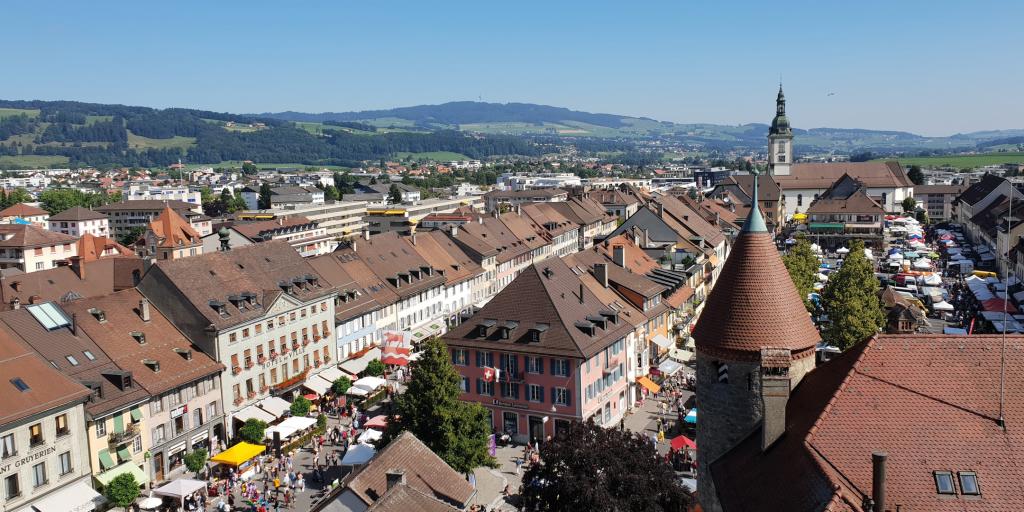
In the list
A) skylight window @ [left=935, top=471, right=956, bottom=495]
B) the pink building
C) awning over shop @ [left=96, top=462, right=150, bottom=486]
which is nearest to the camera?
skylight window @ [left=935, top=471, right=956, bottom=495]

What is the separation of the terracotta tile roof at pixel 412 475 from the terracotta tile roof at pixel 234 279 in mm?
24916

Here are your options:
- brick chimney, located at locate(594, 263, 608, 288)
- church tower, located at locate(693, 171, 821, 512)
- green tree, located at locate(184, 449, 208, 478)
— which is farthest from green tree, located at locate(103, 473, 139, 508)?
brick chimney, located at locate(594, 263, 608, 288)

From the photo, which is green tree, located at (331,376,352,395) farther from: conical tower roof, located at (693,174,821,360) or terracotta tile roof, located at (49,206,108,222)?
terracotta tile roof, located at (49,206,108,222)

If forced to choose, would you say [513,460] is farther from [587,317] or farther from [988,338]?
[988,338]

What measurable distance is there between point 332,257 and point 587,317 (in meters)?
29.7

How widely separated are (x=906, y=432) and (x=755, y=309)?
6.47 m

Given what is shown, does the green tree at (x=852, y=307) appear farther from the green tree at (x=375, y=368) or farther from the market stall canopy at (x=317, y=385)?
the market stall canopy at (x=317, y=385)

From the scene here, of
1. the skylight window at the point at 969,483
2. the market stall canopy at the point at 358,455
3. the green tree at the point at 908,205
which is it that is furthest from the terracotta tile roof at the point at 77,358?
the green tree at the point at 908,205

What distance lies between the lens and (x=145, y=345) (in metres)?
49.6

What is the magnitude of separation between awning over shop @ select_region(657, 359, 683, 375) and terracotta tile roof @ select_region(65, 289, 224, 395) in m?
30.9

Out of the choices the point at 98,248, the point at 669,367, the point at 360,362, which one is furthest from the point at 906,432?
the point at 98,248

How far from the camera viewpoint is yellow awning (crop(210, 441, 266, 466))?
45.2m

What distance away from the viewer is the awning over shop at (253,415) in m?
52.4

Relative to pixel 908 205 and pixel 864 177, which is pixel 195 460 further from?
pixel 908 205
